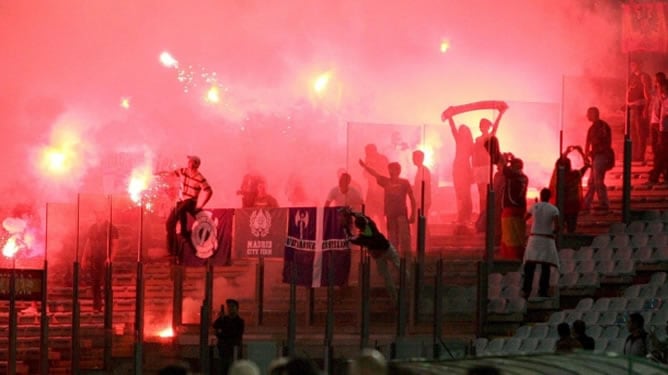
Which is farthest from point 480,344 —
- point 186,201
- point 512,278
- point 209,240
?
point 186,201

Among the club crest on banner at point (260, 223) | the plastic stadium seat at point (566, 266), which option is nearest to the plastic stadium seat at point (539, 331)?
the plastic stadium seat at point (566, 266)

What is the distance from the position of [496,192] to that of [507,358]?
Answer: 10.4 metres

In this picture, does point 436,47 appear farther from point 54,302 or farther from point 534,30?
point 54,302

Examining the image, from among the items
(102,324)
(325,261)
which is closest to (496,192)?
(325,261)

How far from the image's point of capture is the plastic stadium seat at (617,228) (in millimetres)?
25672

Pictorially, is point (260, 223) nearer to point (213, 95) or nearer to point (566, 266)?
point (566, 266)

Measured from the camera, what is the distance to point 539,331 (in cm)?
2308

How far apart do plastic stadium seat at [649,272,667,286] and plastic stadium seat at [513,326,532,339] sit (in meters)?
1.53

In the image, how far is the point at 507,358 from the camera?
15242 millimetres

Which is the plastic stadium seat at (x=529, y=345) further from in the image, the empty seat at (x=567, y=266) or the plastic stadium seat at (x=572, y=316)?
the empty seat at (x=567, y=266)

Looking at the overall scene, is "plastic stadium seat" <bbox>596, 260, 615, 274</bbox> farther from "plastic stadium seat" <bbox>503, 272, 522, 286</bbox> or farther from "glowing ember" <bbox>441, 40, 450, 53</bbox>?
"glowing ember" <bbox>441, 40, 450, 53</bbox>

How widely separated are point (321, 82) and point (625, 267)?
15.2 m

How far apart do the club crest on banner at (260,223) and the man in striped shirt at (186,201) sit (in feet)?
2.92

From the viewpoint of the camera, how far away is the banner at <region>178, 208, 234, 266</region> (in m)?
25.2
